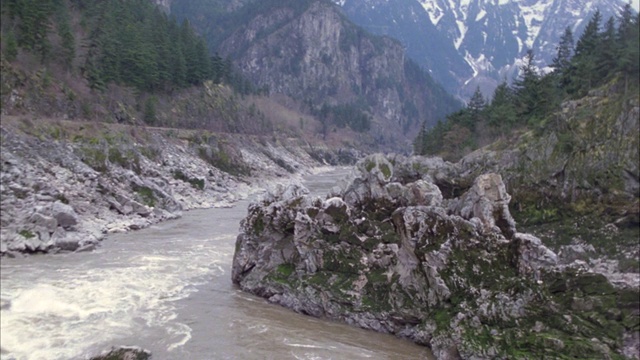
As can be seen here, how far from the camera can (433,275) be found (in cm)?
1820

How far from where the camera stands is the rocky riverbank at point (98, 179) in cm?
2855

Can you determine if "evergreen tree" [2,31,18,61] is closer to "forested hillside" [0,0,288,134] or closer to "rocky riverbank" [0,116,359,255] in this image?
"forested hillside" [0,0,288,134]

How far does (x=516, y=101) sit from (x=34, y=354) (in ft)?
175

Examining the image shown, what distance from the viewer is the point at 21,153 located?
3591cm

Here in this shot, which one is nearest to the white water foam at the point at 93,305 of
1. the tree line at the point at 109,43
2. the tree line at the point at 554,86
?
the tree line at the point at 554,86

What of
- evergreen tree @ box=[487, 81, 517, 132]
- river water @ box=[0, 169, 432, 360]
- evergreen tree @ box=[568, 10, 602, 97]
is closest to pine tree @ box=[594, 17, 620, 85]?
evergreen tree @ box=[568, 10, 602, 97]

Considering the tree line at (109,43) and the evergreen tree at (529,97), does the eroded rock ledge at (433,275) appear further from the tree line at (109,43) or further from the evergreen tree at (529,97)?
the tree line at (109,43)

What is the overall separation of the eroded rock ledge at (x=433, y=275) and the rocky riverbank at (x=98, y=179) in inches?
510

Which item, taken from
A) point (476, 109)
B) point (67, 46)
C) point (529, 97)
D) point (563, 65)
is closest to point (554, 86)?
point (529, 97)

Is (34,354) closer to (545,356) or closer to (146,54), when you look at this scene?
(545,356)

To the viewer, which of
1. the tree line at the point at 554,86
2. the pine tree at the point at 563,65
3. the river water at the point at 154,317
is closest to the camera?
the river water at the point at 154,317

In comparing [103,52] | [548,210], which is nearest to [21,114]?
[103,52]

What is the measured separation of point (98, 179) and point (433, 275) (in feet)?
100

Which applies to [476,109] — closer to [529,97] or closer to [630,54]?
[529,97]
